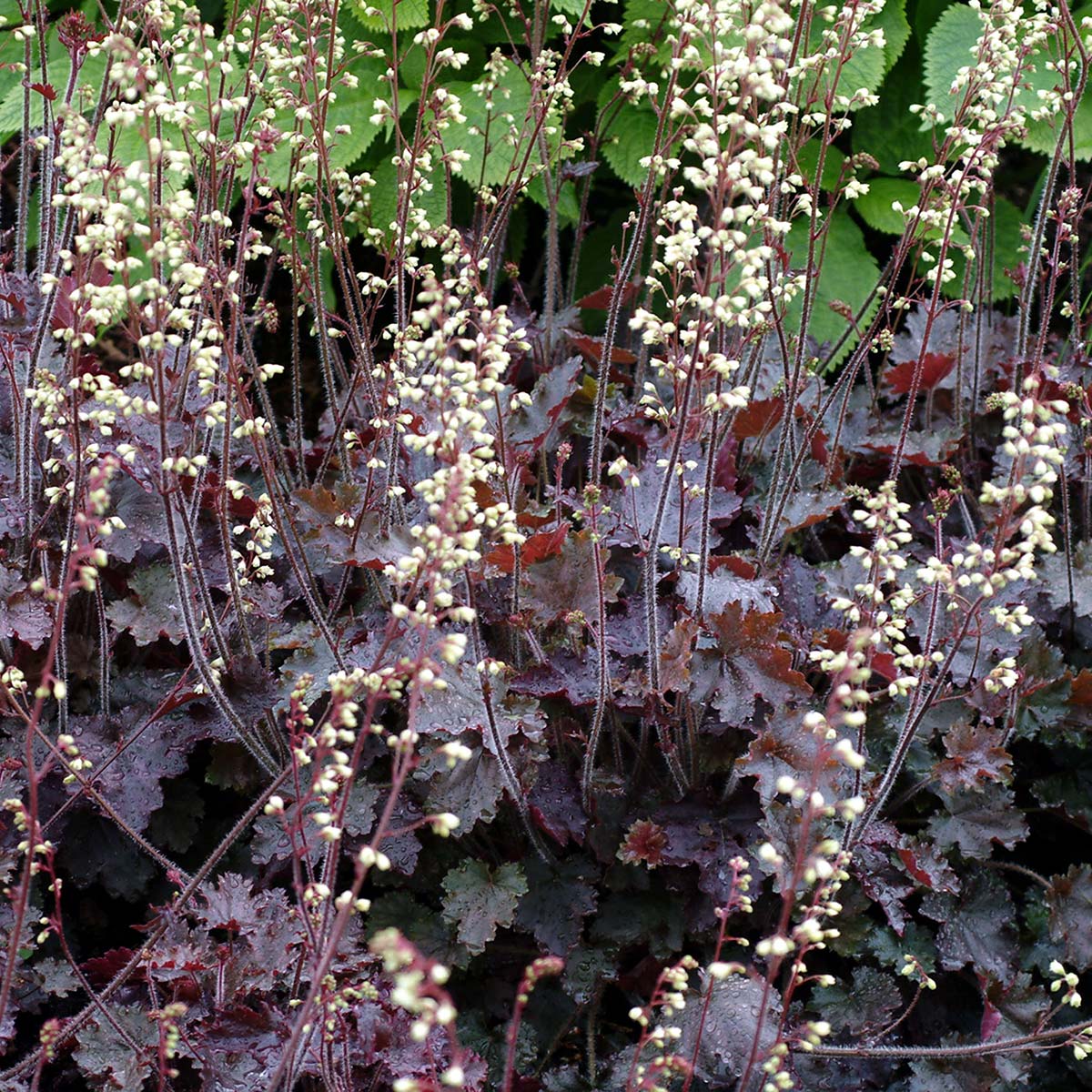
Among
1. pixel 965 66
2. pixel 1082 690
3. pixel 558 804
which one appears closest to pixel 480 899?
pixel 558 804

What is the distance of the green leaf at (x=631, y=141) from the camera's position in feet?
11.0

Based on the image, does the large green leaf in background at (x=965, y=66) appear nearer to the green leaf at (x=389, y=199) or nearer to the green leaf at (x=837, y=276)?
the green leaf at (x=837, y=276)

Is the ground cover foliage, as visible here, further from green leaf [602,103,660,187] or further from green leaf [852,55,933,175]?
green leaf [852,55,933,175]

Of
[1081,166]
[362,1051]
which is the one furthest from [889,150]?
[362,1051]

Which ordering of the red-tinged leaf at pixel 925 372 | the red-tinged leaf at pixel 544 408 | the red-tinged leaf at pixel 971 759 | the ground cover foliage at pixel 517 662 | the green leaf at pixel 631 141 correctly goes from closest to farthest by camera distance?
the ground cover foliage at pixel 517 662 < the red-tinged leaf at pixel 971 759 < the red-tinged leaf at pixel 544 408 < the red-tinged leaf at pixel 925 372 < the green leaf at pixel 631 141

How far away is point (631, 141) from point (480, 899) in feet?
7.64

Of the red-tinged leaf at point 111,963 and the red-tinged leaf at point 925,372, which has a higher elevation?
the red-tinged leaf at point 925,372

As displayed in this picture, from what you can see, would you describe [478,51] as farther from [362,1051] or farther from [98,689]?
[362,1051]

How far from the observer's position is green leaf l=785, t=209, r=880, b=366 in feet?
11.9

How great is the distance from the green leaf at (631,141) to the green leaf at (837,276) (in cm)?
58

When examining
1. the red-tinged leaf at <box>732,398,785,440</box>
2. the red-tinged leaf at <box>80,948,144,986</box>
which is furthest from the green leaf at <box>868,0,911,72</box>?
the red-tinged leaf at <box>80,948,144,986</box>

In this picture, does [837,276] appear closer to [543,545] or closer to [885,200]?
[885,200]

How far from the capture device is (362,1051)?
1.87 meters

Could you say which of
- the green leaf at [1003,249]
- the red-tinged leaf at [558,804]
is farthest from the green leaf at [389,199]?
the red-tinged leaf at [558,804]
